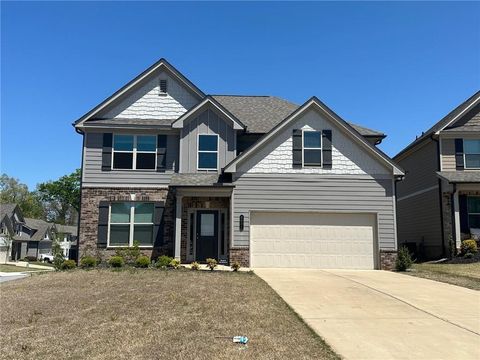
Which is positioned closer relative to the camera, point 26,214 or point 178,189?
point 178,189

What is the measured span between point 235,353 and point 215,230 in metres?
12.7

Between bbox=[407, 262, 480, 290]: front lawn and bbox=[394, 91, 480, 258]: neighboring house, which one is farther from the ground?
bbox=[394, 91, 480, 258]: neighboring house

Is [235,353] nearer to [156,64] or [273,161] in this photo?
[273,161]

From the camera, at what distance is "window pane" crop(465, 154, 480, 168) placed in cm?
2180

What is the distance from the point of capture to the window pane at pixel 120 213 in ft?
62.3

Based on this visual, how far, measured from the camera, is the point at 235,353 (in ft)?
20.9

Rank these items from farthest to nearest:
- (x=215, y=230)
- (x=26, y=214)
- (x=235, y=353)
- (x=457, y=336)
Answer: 1. (x=26, y=214)
2. (x=215, y=230)
3. (x=457, y=336)
4. (x=235, y=353)

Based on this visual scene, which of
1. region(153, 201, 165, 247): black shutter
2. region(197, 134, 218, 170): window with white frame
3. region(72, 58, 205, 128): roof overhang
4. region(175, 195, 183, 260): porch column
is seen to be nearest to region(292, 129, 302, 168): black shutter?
region(197, 134, 218, 170): window with white frame

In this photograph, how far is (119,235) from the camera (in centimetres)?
1892

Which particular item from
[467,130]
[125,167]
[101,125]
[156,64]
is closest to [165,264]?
[125,167]

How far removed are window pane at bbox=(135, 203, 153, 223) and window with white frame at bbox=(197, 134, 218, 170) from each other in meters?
2.66

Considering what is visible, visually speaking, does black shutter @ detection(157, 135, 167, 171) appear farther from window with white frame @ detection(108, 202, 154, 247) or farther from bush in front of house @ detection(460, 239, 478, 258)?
bush in front of house @ detection(460, 239, 478, 258)

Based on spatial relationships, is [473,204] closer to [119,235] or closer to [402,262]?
[402,262]

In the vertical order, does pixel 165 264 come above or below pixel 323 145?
below
